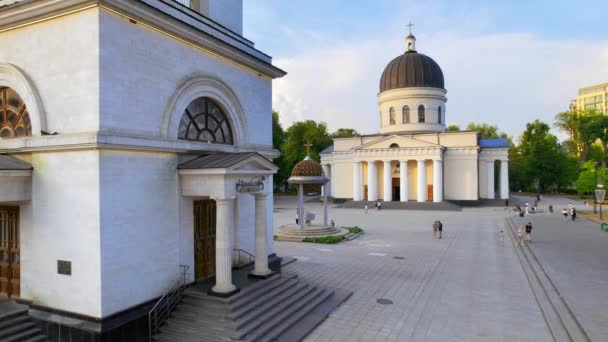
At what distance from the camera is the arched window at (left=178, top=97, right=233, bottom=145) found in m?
10.6

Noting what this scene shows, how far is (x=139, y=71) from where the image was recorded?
29.1ft

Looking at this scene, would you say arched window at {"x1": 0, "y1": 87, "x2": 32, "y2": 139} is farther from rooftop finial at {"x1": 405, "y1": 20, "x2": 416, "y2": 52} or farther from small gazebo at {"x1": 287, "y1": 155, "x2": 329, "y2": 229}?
rooftop finial at {"x1": 405, "y1": 20, "x2": 416, "y2": 52}

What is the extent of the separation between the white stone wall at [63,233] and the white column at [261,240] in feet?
15.1

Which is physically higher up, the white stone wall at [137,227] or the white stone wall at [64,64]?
the white stone wall at [64,64]

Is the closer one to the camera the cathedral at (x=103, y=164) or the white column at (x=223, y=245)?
the cathedral at (x=103, y=164)

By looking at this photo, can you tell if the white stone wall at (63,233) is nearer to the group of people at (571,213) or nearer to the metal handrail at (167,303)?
the metal handrail at (167,303)

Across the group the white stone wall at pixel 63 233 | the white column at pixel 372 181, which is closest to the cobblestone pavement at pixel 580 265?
the white stone wall at pixel 63 233

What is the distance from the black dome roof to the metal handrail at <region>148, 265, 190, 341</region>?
4462cm

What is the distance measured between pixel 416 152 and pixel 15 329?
4293 centimetres

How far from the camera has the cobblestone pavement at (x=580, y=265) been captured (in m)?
10.6

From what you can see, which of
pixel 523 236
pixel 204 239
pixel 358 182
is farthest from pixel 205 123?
pixel 358 182

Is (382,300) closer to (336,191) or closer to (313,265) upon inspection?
(313,265)

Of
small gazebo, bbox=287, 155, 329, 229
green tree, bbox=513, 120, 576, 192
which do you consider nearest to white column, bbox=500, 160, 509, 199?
green tree, bbox=513, 120, 576, 192

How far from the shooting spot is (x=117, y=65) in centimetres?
834
